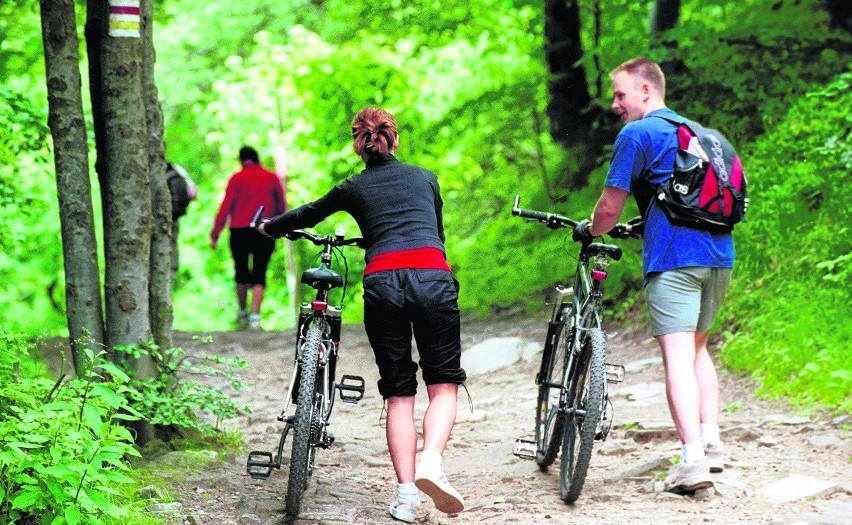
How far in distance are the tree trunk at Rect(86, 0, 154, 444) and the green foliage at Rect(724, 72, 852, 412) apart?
4.44 meters

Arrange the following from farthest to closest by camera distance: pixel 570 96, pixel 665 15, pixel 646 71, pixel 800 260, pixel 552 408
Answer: pixel 570 96, pixel 665 15, pixel 800 260, pixel 552 408, pixel 646 71

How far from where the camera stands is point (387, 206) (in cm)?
547

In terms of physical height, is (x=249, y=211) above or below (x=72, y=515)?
above

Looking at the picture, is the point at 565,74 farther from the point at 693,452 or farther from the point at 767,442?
the point at 693,452

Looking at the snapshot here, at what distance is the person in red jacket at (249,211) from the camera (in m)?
13.4

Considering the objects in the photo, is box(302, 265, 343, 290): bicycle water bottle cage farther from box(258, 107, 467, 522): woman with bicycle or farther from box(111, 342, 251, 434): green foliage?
box(111, 342, 251, 434): green foliage

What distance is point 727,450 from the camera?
6.77 metres

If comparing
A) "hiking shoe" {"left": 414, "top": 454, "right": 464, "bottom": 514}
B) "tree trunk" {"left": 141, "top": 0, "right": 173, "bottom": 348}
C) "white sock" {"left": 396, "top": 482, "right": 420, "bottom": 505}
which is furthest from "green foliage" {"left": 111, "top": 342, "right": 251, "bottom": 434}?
"hiking shoe" {"left": 414, "top": 454, "right": 464, "bottom": 514}

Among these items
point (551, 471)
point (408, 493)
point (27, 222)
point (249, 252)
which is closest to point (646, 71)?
point (551, 471)

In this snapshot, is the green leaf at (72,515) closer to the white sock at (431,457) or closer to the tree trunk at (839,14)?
the white sock at (431,457)

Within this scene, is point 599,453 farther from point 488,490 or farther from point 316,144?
point 316,144

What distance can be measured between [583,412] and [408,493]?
941 mm

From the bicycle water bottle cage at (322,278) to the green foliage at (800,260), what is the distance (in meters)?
3.65

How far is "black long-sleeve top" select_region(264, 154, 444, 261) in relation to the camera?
545 centimetres
